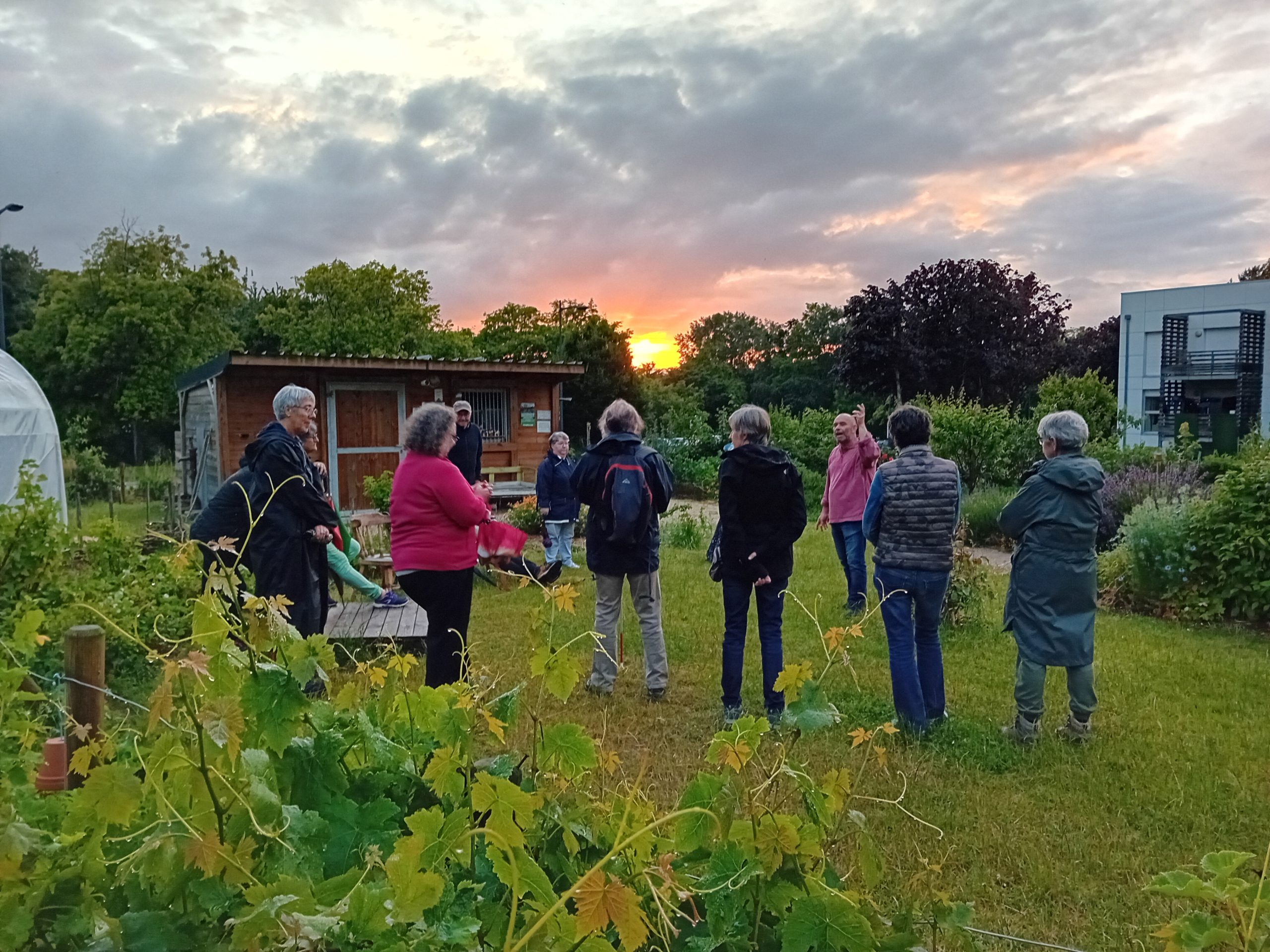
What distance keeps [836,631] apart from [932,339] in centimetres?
3179

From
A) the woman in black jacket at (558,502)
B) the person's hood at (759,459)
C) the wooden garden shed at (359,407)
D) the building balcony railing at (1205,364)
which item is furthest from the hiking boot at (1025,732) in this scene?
the building balcony railing at (1205,364)

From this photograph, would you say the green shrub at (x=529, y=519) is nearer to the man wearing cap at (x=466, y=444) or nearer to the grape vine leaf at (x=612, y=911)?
the man wearing cap at (x=466, y=444)

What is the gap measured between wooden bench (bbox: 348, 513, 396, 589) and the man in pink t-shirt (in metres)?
4.42

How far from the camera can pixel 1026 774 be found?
15.0 ft

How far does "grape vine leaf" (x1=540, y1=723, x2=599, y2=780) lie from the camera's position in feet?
5.01

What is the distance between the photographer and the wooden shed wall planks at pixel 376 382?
15.6m

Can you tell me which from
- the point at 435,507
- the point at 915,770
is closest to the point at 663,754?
the point at 915,770

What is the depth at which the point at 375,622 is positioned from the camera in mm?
6918

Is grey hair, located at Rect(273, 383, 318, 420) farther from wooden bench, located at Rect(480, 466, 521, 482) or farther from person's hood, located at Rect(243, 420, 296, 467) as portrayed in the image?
wooden bench, located at Rect(480, 466, 521, 482)

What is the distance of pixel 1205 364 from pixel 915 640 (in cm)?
4321

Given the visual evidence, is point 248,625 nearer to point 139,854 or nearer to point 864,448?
point 139,854

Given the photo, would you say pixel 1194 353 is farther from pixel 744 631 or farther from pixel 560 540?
pixel 744 631

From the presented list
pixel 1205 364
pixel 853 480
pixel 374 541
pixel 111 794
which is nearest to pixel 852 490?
pixel 853 480

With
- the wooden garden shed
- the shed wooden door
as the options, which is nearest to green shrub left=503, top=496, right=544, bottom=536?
the wooden garden shed
